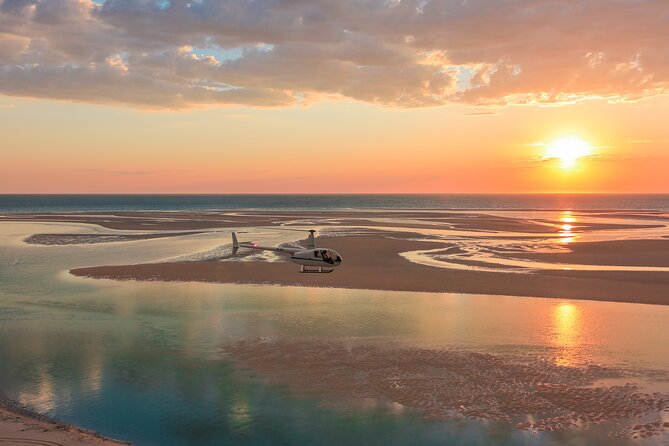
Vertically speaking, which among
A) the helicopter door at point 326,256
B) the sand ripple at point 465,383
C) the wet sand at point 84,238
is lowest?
the sand ripple at point 465,383

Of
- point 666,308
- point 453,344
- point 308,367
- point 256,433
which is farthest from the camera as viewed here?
point 666,308

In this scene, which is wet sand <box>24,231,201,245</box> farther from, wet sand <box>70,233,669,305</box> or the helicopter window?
the helicopter window

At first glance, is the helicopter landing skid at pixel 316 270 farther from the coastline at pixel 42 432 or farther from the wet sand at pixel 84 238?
the wet sand at pixel 84 238

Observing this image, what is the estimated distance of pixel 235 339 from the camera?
84.9ft

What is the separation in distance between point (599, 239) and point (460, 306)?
45880mm

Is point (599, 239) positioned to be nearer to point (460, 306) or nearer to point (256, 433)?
point (460, 306)

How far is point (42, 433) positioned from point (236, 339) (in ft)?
37.0

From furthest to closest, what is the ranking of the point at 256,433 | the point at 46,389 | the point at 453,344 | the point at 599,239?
the point at 599,239 → the point at 453,344 → the point at 46,389 → the point at 256,433

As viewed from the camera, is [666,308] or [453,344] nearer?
[453,344]

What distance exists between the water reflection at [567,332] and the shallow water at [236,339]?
0.18ft

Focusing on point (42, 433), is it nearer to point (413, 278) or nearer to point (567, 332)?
point (567, 332)

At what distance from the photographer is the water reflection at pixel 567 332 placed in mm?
23312

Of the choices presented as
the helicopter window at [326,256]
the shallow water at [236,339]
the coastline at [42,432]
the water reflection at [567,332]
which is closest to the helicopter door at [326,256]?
the helicopter window at [326,256]

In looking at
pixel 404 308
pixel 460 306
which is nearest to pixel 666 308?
pixel 460 306
